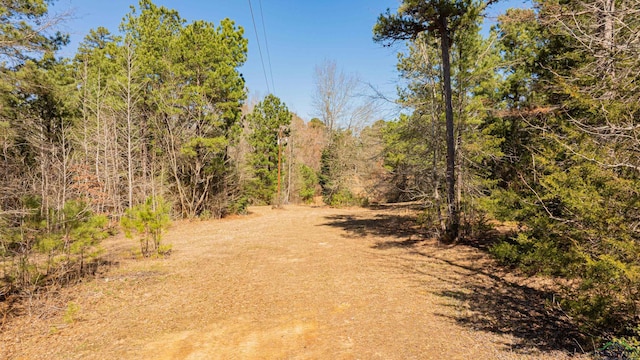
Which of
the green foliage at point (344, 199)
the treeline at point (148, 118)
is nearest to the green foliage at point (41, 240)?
the treeline at point (148, 118)

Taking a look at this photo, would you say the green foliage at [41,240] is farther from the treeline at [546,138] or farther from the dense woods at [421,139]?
the treeline at [546,138]

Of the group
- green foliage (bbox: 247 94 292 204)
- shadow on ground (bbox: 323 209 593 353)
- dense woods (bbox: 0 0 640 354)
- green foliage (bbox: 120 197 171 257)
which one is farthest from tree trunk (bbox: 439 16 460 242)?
green foliage (bbox: 247 94 292 204)

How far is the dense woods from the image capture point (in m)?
3.36

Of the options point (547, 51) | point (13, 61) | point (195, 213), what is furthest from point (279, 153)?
point (13, 61)

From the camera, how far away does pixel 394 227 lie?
497 inches

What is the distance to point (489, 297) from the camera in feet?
16.7

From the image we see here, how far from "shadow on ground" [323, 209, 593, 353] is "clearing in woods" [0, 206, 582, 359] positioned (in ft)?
0.08

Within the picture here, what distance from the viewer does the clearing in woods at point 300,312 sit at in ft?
11.9

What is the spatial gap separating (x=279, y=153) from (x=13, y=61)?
18851mm

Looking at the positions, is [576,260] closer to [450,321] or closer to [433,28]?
[450,321]

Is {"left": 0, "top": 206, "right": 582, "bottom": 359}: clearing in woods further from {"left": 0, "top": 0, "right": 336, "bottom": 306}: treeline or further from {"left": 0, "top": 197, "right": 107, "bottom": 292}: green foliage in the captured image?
{"left": 0, "top": 0, "right": 336, "bottom": 306}: treeline

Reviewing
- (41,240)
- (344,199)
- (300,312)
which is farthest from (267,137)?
(300,312)

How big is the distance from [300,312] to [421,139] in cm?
689

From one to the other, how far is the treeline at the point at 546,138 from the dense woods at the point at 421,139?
0.04 meters
